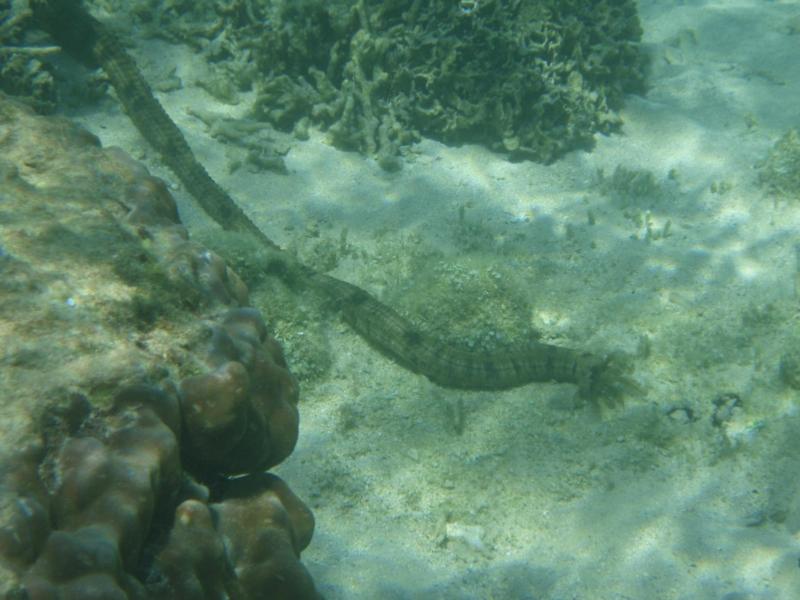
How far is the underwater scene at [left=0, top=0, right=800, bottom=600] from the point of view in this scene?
267cm

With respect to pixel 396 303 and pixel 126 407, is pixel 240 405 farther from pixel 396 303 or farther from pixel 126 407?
pixel 396 303

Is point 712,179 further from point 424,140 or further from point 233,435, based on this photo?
point 233,435

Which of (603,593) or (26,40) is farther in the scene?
(26,40)

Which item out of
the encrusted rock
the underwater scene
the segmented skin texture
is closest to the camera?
the underwater scene

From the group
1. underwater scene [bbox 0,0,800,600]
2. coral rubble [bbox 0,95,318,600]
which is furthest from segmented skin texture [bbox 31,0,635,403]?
coral rubble [bbox 0,95,318,600]

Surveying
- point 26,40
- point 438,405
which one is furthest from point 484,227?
point 26,40

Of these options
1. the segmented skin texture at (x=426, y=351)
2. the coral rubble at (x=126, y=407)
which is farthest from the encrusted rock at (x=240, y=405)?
the segmented skin texture at (x=426, y=351)

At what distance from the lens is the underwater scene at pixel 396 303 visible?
267cm

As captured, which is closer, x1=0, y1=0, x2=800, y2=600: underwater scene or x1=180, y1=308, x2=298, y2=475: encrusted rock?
x1=0, y1=0, x2=800, y2=600: underwater scene

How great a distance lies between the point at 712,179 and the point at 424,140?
413cm

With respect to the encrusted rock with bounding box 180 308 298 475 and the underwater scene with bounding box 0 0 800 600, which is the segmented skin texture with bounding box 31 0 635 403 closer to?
the underwater scene with bounding box 0 0 800 600

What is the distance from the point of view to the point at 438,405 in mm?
5504

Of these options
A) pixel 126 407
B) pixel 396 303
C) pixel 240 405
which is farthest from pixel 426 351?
pixel 126 407

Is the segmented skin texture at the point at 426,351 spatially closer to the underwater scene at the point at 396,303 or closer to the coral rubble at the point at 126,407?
the underwater scene at the point at 396,303
